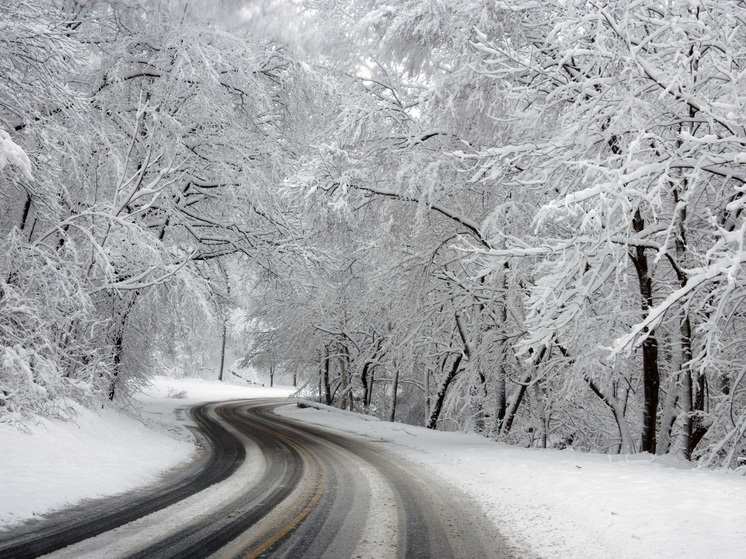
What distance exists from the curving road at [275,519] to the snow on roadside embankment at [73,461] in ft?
1.34

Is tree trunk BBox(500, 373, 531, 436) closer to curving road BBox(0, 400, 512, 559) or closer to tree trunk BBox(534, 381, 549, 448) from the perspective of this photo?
tree trunk BBox(534, 381, 549, 448)

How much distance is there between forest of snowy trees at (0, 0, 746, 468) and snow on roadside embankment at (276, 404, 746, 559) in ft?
4.63

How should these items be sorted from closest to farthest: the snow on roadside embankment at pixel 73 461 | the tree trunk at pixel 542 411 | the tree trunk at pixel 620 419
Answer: the snow on roadside embankment at pixel 73 461 → the tree trunk at pixel 620 419 → the tree trunk at pixel 542 411

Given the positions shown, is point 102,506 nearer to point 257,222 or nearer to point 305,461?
point 305,461

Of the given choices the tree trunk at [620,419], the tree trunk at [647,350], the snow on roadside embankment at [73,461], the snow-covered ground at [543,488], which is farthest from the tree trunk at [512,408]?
the snow on roadside embankment at [73,461]

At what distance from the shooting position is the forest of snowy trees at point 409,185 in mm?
7492

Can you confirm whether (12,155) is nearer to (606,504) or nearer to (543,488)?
(606,504)

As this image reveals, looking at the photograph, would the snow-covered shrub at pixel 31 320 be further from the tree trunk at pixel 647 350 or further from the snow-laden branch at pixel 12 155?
the tree trunk at pixel 647 350

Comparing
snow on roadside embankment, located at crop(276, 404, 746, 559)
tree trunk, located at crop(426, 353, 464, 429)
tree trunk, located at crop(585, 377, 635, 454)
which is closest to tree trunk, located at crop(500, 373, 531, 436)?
tree trunk, located at crop(585, 377, 635, 454)

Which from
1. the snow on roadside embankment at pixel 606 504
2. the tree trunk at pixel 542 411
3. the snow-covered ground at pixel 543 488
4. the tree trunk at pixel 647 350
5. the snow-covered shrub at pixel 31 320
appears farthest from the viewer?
the tree trunk at pixel 542 411

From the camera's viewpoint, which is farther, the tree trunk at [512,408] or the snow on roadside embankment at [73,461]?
the tree trunk at [512,408]

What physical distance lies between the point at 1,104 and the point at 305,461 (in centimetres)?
843

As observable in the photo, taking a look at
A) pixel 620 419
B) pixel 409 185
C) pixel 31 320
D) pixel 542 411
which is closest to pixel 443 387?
pixel 542 411

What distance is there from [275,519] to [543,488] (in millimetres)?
4455
